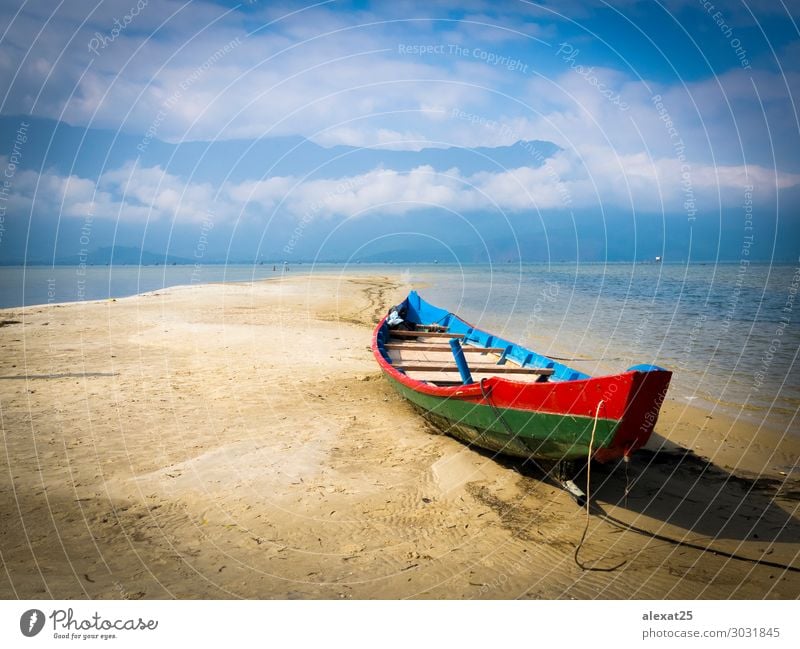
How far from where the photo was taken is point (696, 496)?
6.53m

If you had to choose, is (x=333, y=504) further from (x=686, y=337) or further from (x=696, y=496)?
(x=686, y=337)

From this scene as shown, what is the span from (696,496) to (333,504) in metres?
5.00

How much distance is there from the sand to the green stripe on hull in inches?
18.5

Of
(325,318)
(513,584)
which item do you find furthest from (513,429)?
(325,318)

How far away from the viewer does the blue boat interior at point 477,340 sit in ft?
29.2

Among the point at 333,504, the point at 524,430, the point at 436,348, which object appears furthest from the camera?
the point at 436,348

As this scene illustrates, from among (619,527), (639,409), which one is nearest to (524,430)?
(639,409)

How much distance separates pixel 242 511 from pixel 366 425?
3.45 metres

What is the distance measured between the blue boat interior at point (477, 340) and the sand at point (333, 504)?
1915 millimetres

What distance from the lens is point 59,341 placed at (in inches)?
610

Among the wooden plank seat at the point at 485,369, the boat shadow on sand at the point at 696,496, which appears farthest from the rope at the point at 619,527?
the wooden plank seat at the point at 485,369

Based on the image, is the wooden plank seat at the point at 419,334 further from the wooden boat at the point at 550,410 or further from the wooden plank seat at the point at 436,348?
the wooden boat at the point at 550,410

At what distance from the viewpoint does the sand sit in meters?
4.73
